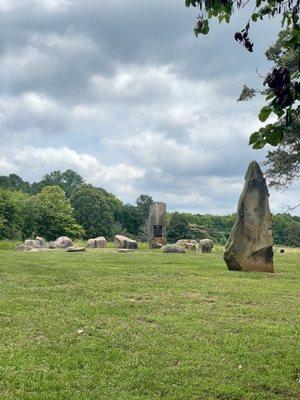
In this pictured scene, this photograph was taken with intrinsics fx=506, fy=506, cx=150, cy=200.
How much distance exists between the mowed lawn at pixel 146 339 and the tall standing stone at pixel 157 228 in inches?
738

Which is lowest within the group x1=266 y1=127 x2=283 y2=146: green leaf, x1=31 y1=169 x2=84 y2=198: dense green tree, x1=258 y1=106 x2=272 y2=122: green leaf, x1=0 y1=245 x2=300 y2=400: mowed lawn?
x1=0 y1=245 x2=300 y2=400: mowed lawn

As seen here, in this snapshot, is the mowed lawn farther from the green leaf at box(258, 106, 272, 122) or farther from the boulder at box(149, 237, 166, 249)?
the boulder at box(149, 237, 166, 249)

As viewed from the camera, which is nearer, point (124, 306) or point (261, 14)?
point (261, 14)

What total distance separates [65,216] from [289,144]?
103 ft

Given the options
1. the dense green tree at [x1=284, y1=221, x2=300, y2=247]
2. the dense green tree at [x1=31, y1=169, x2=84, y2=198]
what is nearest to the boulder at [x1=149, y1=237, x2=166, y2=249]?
the dense green tree at [x1=284, y1=221, x2=300, y2=247]

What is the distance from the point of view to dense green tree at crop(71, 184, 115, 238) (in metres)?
66.3

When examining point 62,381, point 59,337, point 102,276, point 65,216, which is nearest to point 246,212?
point 102,276

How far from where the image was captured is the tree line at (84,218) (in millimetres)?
52562

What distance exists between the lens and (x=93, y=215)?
66.6 m

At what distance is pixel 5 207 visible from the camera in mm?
52156

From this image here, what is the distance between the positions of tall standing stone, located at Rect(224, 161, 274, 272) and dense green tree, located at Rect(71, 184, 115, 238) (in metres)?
49.0

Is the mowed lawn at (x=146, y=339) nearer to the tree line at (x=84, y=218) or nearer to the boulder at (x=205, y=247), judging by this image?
the boulder at (x=205, y=247)

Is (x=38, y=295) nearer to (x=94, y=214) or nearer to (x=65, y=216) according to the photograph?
(x=65, y=216)

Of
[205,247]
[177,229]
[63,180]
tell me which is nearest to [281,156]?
[205,247]
